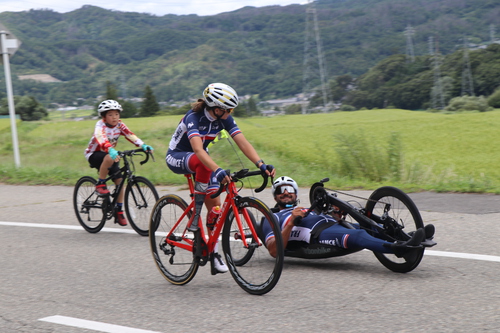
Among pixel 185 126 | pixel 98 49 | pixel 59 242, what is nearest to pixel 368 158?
pixel 59 242

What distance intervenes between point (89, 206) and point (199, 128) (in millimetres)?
3581

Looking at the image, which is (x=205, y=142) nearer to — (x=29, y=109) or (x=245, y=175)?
(x=245, y=175)

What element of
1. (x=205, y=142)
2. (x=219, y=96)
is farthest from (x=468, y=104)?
(x=219, y=96)

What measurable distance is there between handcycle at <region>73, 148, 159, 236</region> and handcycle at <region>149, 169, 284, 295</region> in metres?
1.86

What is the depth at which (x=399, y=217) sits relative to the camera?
5.45 m

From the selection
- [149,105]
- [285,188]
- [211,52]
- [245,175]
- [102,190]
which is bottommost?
[149,105]

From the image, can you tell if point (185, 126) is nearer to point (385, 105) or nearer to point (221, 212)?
point (221, 212)

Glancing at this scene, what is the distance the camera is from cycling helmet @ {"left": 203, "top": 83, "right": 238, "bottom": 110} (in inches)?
207

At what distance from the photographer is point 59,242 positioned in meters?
7.88

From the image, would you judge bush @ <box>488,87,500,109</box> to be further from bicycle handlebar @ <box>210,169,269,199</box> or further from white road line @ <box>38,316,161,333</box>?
white road line @ <box>38,316,161,333</box>

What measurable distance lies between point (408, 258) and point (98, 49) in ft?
500

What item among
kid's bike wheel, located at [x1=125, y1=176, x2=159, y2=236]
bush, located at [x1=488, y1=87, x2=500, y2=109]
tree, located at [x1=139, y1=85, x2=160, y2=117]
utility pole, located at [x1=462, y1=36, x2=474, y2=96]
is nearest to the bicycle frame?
kid's bike wheel, located at [x1=125, y1=176, x2=159, y2=236]

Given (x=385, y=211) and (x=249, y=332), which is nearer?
(x=249, y=332)

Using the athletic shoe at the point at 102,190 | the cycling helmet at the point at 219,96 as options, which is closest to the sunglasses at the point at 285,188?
the cycling helmet at the point at 219,96
